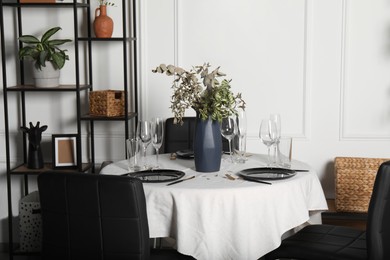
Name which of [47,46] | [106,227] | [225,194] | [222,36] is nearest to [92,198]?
[106,227]

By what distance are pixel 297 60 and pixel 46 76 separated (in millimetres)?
1719

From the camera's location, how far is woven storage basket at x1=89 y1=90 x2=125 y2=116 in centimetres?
426

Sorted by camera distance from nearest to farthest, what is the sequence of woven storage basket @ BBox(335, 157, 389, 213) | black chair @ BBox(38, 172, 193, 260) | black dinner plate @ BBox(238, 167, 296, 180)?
black chair @ BBox(38, 172, 193, 260)
black dinner plate @ BBox(238, 167, 296, 180)
woven storage basket @ BBox(335, 157, 389, 213)

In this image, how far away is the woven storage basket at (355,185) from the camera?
4246 millimetres

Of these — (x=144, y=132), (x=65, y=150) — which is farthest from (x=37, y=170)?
A: (x=144, y=132)

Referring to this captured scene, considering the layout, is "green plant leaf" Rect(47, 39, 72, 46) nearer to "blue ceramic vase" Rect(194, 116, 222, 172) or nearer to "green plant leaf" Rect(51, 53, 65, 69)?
"green plant leaf" Rect(51, 53, 65, 69)

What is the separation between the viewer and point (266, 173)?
3.16m

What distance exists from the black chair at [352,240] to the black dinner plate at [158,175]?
0.58m

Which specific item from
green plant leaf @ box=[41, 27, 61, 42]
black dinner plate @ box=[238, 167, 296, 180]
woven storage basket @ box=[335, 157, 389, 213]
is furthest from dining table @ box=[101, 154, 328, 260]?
green plant leaf @ box=[41, 27, 61, 42]

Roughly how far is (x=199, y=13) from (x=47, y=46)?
3.52 ft

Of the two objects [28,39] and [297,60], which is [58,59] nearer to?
[28,39]

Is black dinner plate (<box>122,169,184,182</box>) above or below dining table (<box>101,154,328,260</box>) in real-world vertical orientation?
above

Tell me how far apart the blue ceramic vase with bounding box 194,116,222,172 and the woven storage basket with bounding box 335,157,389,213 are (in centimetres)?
136

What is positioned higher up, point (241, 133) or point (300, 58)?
point (300, 58)
